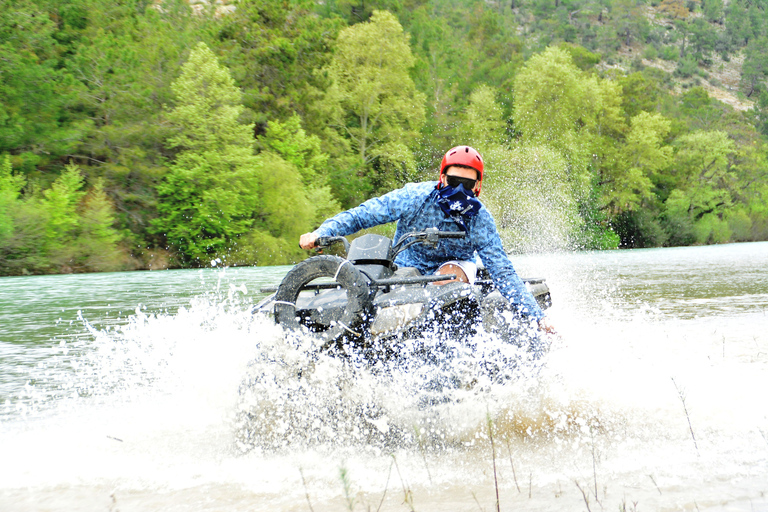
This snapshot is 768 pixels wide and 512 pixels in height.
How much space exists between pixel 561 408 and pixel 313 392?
6.52ft

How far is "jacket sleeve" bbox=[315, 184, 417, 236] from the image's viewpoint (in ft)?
15.9

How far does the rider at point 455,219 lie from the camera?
4.80 metres

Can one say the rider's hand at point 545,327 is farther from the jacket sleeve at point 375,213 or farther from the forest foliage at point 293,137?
the forest foliage at point 293,137

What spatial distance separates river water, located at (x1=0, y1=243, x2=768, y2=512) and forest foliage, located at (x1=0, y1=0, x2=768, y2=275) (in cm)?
2166

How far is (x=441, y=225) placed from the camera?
16.3 feet

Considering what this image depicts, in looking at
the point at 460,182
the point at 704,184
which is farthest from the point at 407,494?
the point at 704,184

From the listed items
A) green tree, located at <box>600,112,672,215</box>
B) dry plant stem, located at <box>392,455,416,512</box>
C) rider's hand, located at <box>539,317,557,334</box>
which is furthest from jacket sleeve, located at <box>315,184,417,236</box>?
green tree, located at <box>600,112,672,215</box>

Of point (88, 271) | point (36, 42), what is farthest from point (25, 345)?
point (36, 42)

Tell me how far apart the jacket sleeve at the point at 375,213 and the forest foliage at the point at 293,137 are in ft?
74.5

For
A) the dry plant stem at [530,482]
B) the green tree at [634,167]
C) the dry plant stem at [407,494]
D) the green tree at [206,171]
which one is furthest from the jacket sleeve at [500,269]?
the green tree at [634,167]

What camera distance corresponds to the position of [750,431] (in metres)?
4.48

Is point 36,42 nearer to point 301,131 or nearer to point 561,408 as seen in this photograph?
point 301,131

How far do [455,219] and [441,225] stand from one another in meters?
0.11

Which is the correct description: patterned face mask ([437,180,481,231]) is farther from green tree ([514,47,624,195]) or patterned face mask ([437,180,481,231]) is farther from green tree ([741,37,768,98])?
green tree ([741,37,768,98])
